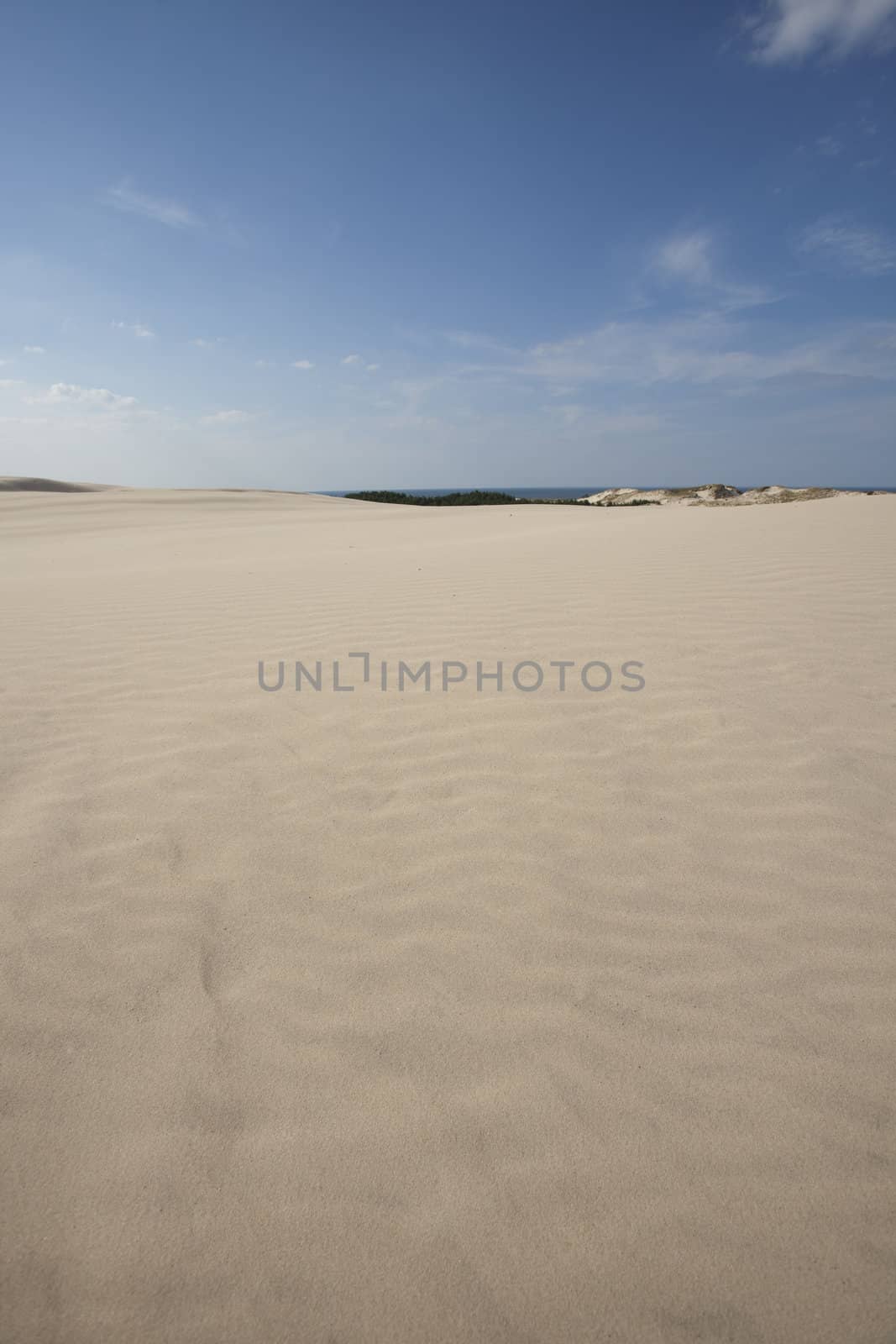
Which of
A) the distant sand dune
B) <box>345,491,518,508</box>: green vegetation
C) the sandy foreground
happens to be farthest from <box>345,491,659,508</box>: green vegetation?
the sandy foreground

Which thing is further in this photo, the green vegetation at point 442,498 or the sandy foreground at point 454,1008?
the green vegetation at point 442,498

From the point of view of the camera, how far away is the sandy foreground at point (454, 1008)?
118 cm

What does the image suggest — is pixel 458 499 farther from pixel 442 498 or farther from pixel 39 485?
pixel 39 485

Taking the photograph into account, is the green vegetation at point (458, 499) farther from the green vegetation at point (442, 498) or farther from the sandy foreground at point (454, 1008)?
the sandy foreground at point (454, 1008)

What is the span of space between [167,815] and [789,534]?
312 inches

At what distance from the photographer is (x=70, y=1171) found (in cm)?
133

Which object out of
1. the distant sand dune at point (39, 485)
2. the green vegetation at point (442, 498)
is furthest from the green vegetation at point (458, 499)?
the distant sand dune at point (39, 485)

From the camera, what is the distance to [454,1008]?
1658 mm

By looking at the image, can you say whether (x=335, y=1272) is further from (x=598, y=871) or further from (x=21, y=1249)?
(x=598, y=871)

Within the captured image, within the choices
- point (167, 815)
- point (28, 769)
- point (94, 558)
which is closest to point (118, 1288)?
point (167, 815)

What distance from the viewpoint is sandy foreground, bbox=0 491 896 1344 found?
3.87ft

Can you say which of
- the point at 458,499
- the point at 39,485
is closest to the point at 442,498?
the point at 458,499

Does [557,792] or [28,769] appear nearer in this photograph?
[557,792]

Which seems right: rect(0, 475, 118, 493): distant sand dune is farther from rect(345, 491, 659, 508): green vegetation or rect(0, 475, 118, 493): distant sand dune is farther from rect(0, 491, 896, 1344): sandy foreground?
rect(0, 491, 896, 1344): sandy foreground
